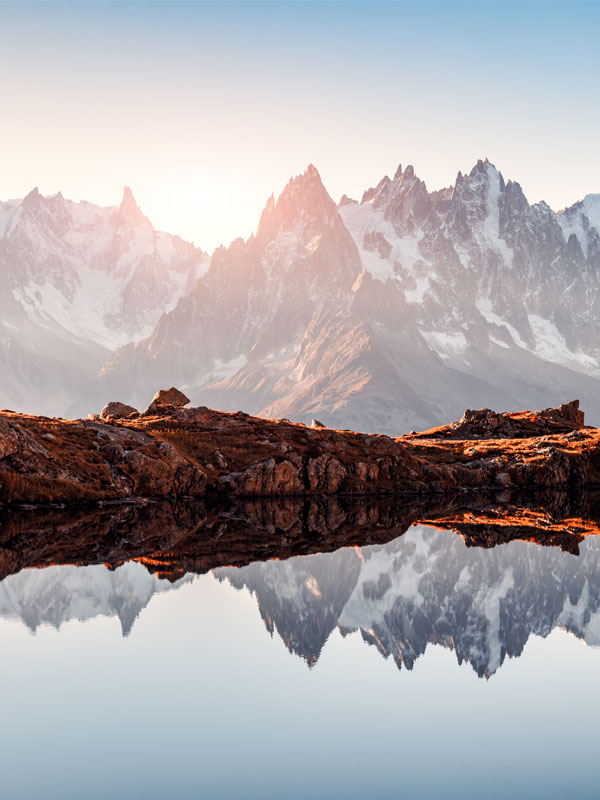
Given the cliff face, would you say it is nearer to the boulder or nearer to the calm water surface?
the boulder

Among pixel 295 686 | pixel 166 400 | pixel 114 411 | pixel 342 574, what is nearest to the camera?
pixel 295 686

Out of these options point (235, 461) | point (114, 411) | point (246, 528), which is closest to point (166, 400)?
point (114, 411)

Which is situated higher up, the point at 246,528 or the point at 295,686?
the point at 246,528

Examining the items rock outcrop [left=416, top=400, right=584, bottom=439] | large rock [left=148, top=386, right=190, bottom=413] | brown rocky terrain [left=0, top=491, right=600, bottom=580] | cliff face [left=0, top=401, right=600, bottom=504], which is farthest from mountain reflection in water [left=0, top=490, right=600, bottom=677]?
rock outcrop [left=416, top=400, right=584, bottom=439]

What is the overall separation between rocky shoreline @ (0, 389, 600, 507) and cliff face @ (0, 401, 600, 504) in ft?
0.47

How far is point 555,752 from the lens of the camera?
76.6 feet

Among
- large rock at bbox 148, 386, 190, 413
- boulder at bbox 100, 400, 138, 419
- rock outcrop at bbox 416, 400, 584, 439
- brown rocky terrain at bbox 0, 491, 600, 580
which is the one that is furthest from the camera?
rock outcrop at bbox 416, 400, 584, 439

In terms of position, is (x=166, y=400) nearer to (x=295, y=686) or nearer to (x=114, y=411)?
(x=114, y=411)

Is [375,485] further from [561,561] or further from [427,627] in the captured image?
[427,627]

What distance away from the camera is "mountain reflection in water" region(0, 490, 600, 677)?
3666 cm

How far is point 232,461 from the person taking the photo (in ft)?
352

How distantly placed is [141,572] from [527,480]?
95481 mm

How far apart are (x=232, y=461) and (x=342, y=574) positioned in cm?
5752

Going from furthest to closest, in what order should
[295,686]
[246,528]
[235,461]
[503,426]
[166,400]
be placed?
[503,426], [166,400], [235,461], [246,528], [295,686]
